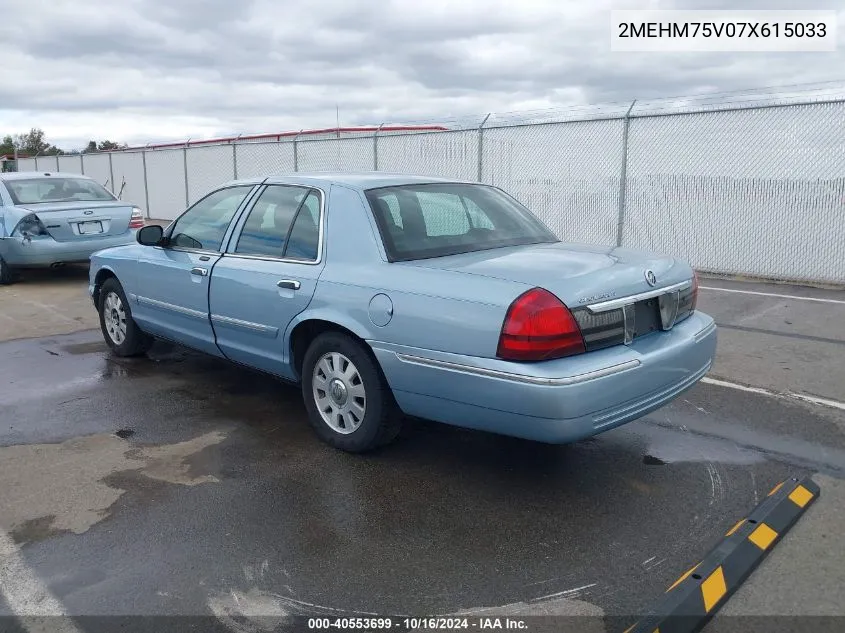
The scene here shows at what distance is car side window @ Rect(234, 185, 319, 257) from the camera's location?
4.57 m

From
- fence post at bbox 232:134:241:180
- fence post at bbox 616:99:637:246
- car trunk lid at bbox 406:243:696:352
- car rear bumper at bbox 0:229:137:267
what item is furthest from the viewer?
fence post at bbox 232:134:241:180

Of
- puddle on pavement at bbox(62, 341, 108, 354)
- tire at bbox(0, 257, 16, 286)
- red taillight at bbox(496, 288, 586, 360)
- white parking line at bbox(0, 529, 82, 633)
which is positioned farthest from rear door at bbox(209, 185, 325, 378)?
tire at bbox(0, 257, 16, 286)

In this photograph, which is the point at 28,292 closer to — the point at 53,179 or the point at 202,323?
the point at 53,179

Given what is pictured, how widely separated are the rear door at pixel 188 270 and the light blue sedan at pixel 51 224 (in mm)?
4780

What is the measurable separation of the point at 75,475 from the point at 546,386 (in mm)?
2477

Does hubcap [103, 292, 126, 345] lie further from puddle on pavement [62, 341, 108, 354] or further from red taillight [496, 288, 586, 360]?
red taillight [496, 288, 586, 360]

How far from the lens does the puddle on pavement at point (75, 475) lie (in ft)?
11.5

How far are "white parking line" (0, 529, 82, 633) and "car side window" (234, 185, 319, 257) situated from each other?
2124mm

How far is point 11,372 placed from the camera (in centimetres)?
594

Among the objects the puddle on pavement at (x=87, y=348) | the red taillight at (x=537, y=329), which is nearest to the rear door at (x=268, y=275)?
the red taillight at (x=537, y=329)

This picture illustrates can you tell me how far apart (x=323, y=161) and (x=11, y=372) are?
10618 mm

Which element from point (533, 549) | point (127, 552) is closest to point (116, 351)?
point (127, 552)

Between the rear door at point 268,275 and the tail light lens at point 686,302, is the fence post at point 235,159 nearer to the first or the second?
the rear door at point 268,275

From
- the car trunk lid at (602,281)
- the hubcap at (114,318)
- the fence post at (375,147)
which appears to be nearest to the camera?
the car trunk lid at (602,281)
